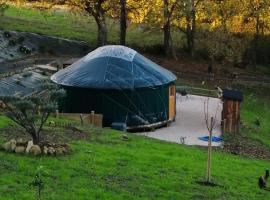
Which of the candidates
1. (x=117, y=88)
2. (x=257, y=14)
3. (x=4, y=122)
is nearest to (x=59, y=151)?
(x=4, y=122)

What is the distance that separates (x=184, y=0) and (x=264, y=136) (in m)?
18.8

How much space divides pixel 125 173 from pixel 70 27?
123ft

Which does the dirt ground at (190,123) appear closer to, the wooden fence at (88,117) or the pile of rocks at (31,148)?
the wooden fence at (88,117)

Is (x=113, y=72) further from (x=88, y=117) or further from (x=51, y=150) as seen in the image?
(x=51, y=150)

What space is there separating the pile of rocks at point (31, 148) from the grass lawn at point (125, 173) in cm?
30

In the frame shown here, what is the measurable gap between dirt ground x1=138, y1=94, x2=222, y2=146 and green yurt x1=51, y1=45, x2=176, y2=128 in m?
0.87

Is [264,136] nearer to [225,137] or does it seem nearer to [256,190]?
[225,137]

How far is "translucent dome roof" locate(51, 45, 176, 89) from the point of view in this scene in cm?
2659

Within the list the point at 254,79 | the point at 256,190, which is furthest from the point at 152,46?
the point at 256,190

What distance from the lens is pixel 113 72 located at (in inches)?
1065

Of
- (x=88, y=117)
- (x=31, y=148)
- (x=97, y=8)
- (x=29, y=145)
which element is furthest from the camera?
(x=97, y=8)

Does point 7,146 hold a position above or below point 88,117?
above

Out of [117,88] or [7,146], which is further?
[117,88]

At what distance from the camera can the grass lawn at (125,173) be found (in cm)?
1349
